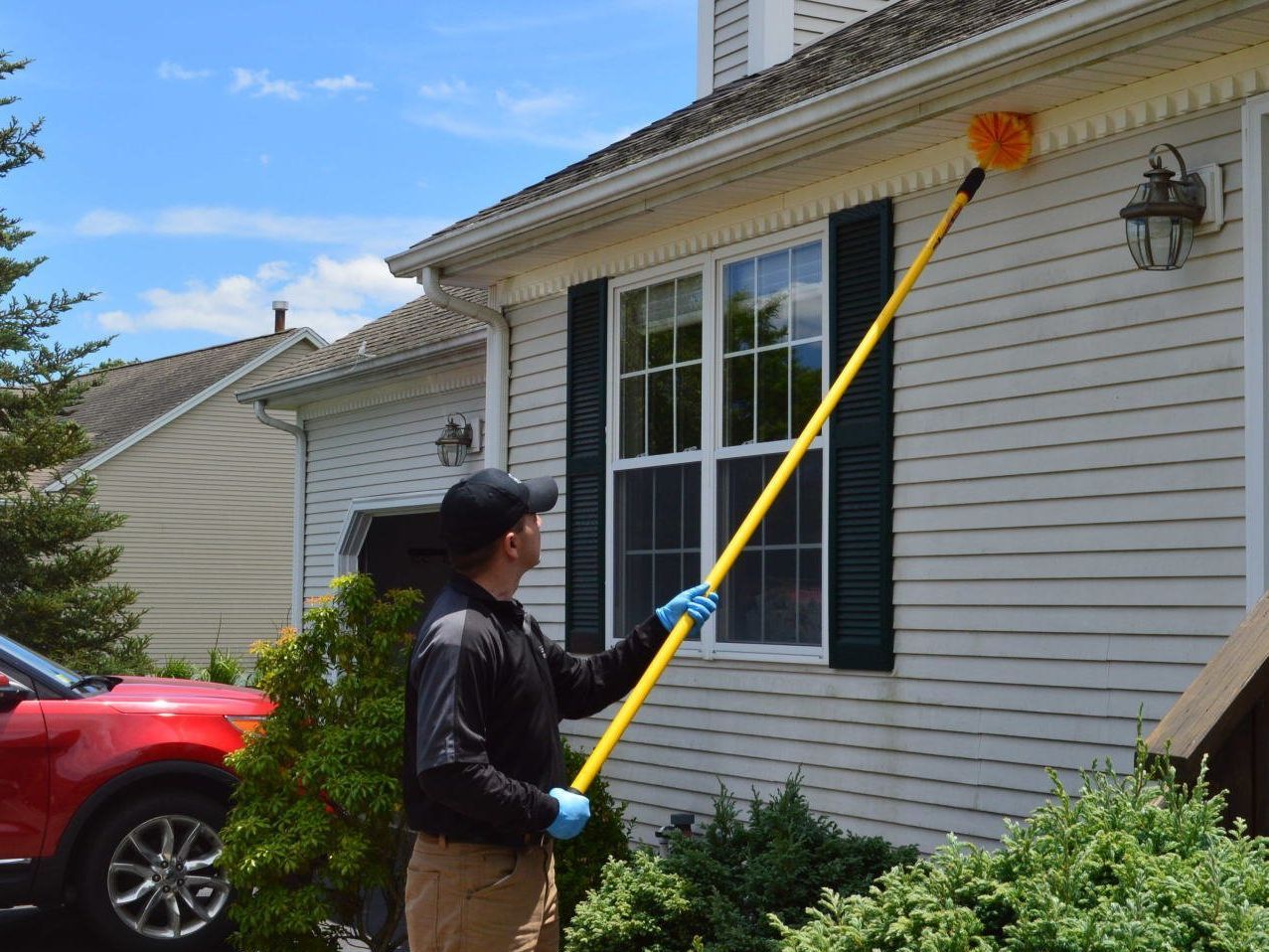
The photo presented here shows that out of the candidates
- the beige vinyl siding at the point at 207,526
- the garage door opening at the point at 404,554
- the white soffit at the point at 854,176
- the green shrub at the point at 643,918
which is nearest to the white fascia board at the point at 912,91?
the white soffit at the point at 854,176

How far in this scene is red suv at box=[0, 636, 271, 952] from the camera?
6.95 metres

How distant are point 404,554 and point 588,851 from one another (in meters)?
8.91

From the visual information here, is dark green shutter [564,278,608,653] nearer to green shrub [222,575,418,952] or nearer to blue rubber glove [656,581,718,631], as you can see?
green shrub [222,575,418,952]

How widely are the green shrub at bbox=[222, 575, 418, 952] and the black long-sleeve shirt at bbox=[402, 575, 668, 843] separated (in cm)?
219

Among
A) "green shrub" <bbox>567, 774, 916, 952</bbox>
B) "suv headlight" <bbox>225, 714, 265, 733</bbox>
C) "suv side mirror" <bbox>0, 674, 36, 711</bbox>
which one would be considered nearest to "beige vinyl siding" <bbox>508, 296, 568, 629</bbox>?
"suv headlight" <bbox>225, 714, 265, 733</bbox>

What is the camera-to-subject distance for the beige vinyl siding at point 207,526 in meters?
28.2

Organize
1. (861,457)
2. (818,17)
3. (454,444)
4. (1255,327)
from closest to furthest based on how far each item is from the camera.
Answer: (1255,327) → (861,457) → (818,17) → (454,444)

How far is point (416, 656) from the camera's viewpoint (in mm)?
3730

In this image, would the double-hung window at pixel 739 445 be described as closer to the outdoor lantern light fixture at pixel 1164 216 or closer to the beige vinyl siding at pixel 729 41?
the outdoor lantern light fixture at pixel 1164 216

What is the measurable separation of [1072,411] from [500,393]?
4.44 m

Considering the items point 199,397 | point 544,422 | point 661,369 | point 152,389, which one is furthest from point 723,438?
point 152,389

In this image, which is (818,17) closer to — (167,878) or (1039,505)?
(1039,505)

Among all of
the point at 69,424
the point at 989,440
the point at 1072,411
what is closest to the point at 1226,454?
the point at 1072,411

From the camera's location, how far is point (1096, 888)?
2977 mm
